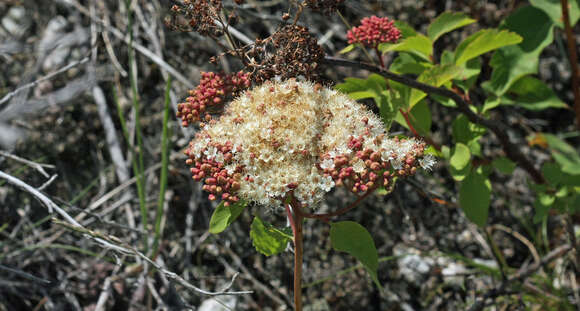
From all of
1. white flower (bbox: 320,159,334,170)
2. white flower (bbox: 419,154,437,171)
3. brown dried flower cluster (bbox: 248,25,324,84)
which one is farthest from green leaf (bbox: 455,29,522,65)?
white flower (bbox: 320,159,334,170)

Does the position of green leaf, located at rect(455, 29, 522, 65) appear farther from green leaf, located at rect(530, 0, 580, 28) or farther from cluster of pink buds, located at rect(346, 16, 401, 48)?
green leaf, located at rect(530, 0, 580, 28)

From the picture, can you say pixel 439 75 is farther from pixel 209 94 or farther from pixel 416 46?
pixel 209 94

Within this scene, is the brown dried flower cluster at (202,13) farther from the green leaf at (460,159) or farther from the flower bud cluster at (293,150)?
the green leaf at (460,159)

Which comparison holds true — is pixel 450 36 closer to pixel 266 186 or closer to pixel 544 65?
pixel 544 65

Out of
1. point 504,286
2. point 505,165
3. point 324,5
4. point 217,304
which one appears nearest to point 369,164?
point 324,5

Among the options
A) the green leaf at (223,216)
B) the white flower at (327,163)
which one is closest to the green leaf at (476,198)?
the white flower at (327,163)

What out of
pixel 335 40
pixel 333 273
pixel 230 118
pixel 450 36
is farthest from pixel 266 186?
pixel 450 36
